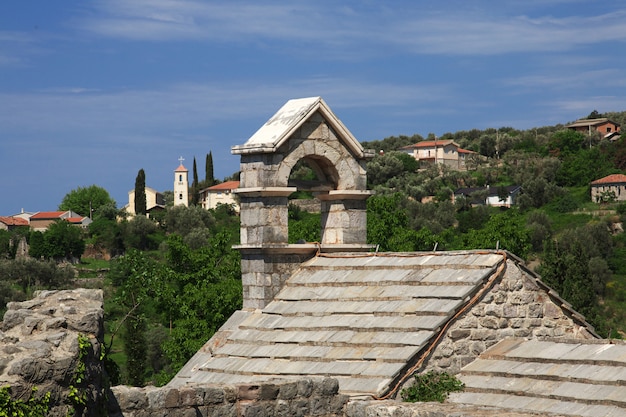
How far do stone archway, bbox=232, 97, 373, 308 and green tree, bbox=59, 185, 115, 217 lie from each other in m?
135

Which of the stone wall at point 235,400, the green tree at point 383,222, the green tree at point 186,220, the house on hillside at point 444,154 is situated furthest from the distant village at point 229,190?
the stone wall at point 235,400

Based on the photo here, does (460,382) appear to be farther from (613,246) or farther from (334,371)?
(613,246)

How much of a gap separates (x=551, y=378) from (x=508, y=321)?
200 cm

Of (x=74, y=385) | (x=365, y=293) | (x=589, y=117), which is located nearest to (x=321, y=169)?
(x=365, y=293)

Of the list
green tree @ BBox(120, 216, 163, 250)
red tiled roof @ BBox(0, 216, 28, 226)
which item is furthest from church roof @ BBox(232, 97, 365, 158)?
red tiled roof @ BBox(0, 216, 28, 226)

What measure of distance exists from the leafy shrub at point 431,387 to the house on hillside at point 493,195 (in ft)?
319

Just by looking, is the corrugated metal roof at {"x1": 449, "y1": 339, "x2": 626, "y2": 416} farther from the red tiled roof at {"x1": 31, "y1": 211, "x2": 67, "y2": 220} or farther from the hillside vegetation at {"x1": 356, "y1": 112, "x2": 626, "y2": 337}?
the red tiled roof at {"x1": 31, "y1": 211, "x2": 67, "y2": 220}

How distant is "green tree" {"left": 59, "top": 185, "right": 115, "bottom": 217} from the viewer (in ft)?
499

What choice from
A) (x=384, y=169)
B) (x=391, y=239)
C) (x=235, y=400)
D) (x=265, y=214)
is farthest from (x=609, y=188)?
(x=235, y=400)

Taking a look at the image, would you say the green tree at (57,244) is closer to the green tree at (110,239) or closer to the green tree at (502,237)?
the green tree at (110,239)

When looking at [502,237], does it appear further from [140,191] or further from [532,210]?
[140,191]

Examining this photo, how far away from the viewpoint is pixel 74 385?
974 centimetres

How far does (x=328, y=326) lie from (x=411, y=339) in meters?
1.55

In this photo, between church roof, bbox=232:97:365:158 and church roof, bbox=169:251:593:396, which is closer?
church roof, bbox=169:251:593:396
